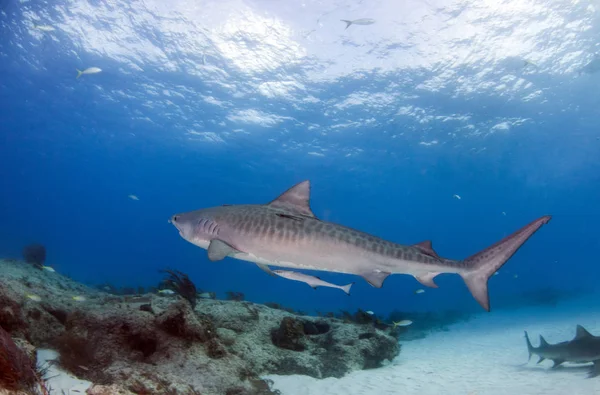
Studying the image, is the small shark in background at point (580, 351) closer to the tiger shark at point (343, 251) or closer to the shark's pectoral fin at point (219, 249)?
the tiger shark at point (343, 251)

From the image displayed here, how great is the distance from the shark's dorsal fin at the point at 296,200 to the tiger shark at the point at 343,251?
290 millimetres

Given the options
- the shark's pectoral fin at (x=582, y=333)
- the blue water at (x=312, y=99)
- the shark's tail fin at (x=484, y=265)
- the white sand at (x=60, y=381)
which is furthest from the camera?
the blue water at (x=312, y=99)

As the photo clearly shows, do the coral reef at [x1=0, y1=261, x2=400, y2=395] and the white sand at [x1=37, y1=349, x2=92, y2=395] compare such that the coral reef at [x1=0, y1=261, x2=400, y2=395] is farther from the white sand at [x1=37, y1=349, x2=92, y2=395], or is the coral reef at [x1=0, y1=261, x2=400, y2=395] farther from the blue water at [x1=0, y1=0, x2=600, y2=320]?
the blue water at [x1=0, y1=0, x2=600, y2=320]

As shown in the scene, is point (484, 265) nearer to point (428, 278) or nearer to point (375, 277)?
point (428, 278)

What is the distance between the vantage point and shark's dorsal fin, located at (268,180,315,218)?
614 cm

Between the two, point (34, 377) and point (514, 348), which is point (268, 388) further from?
point (514, 348)

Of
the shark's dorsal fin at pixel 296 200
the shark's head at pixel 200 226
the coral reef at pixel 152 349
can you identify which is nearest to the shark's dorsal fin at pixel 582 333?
the coral reef at pixel 152 349

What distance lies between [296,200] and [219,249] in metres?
1.61

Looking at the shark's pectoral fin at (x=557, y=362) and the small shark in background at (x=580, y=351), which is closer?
the small shark in background at (x=580, y=351)

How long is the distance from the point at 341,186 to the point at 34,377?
6136 cm

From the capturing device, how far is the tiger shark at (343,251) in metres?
5.16

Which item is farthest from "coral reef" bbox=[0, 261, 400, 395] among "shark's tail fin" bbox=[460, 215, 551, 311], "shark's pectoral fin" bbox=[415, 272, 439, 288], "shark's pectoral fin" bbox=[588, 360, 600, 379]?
"shark's pectoral fin" bbox=[588, 360, 600, 379]

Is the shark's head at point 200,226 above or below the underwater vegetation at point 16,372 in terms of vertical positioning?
above

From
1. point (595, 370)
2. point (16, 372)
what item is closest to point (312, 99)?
point (595, 370)
